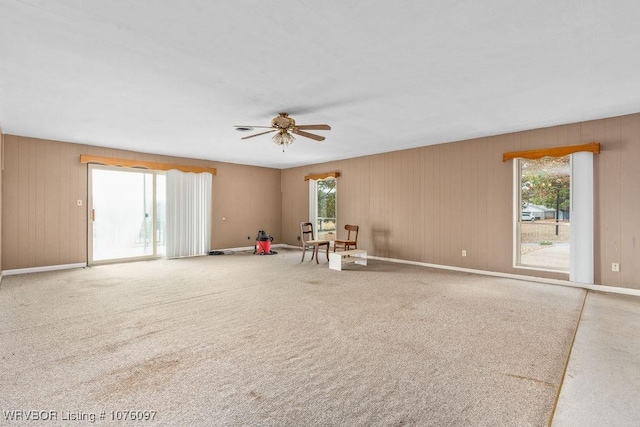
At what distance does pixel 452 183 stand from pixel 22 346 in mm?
6172

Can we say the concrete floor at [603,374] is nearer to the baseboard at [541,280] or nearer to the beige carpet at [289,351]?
the beige carpet at [289,351]

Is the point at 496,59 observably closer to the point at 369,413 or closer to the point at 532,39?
the point at 532,39

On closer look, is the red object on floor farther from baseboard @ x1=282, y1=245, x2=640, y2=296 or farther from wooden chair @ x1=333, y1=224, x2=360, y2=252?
baseboard @ x1=282, y1=245, x2=640, y2=296

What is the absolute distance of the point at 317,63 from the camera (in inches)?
113

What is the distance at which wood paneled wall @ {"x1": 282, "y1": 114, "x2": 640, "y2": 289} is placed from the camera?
428cm

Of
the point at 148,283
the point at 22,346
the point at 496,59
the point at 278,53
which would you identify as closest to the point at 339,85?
the point at 278,53

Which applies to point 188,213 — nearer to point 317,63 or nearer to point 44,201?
point 44,201

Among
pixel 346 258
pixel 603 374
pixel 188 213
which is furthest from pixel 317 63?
pixel 188 213

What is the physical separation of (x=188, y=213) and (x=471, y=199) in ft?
20.2

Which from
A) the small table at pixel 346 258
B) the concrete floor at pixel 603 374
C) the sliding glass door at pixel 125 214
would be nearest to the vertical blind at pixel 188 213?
the sliding glass door at pixel 125 214

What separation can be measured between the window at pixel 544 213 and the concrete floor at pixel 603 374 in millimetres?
1516

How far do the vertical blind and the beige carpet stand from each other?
272 cm

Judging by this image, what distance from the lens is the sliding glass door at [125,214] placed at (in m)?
6.46

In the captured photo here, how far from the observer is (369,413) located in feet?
5.87
